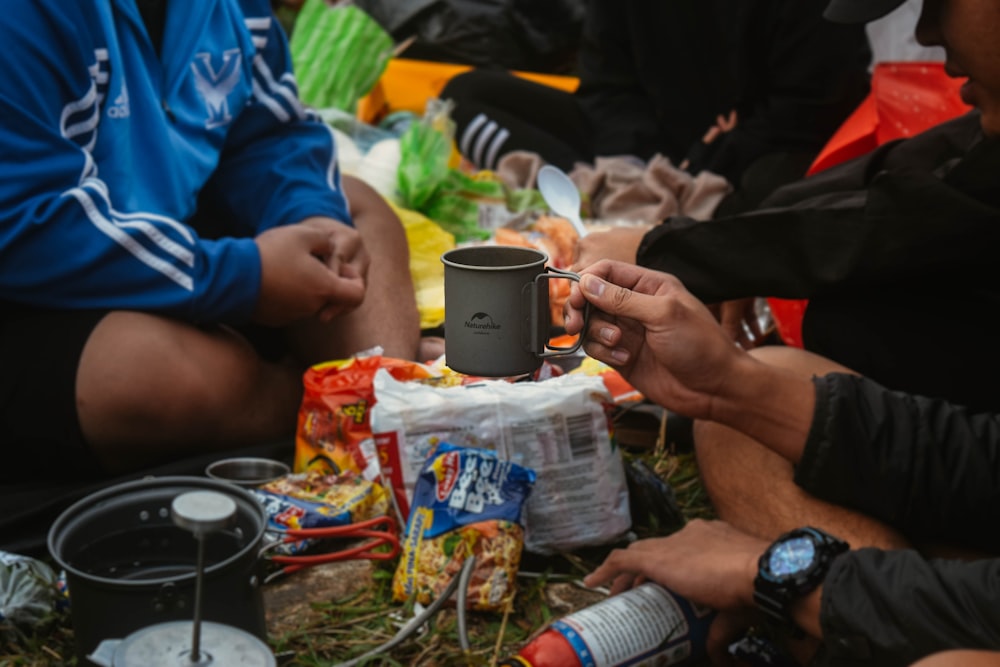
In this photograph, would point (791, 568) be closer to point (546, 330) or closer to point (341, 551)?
point (546, 330)

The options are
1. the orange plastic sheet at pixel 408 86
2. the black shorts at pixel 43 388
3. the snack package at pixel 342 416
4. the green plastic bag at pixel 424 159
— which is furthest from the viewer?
the orange plastic sheet at pixel 408 86

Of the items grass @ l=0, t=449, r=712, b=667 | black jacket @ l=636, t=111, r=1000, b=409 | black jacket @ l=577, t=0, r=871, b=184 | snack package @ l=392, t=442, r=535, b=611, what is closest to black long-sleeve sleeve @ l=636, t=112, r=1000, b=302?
black jacket @ l=636, t=111, r=1000, b=409

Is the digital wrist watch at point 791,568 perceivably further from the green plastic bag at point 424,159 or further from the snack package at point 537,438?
the green plastic bag at point 424,159

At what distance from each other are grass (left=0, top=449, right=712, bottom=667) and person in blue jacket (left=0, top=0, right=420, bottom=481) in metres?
0.42

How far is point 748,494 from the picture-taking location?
1768 millimetres

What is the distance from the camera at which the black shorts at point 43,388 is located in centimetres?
185

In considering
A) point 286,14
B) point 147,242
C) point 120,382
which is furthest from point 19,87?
point 286,14

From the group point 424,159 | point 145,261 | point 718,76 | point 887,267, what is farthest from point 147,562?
point 718,76

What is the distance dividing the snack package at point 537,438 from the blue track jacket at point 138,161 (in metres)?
0.44

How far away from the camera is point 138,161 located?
2.02 m

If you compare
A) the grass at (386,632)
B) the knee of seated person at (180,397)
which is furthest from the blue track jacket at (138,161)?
the grass at (386,632)

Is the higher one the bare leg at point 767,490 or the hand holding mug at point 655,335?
the hand holding mug at point 655,335

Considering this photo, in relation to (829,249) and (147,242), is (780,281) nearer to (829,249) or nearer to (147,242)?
(829,249)

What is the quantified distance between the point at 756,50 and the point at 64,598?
2.83m
